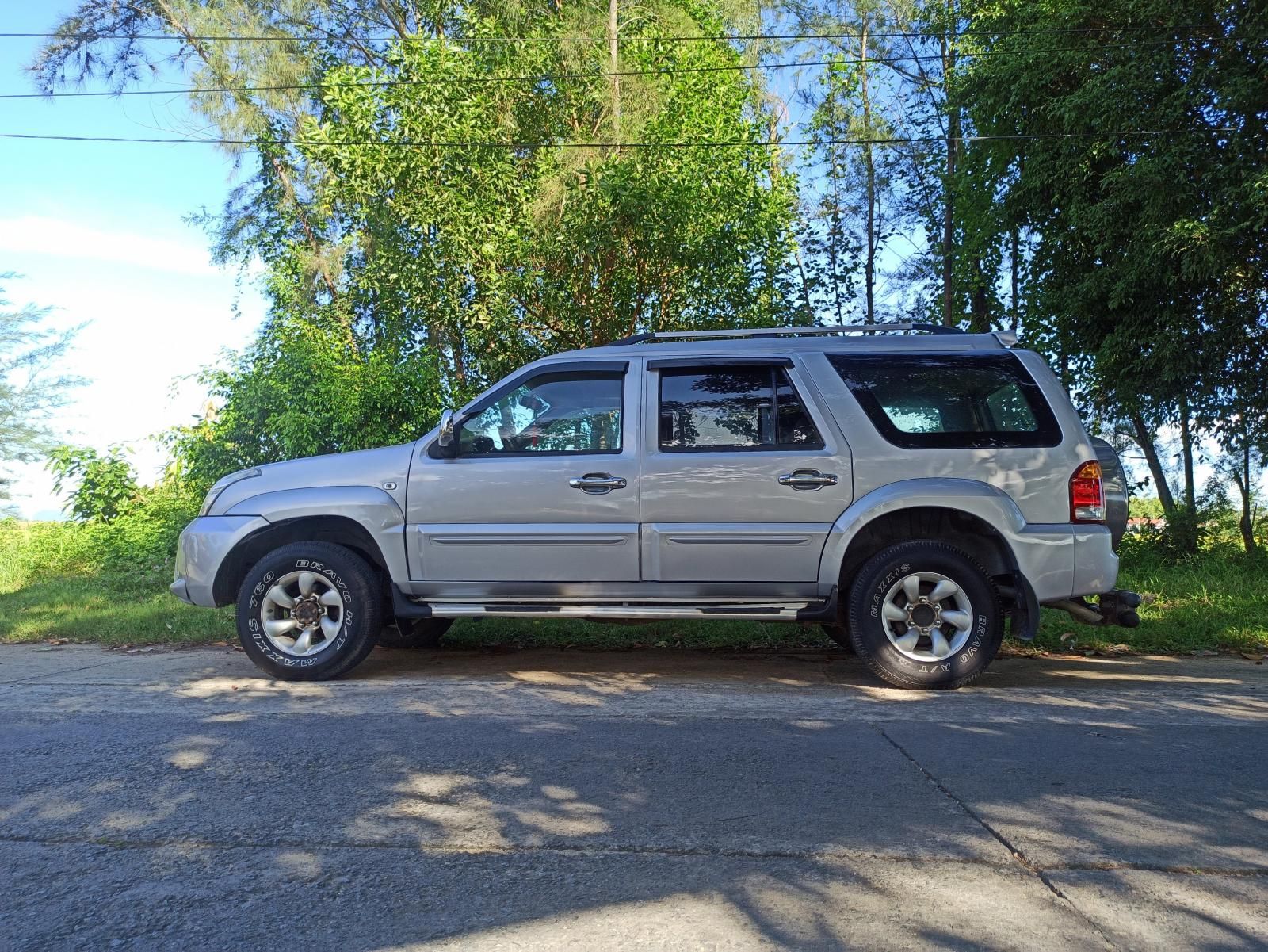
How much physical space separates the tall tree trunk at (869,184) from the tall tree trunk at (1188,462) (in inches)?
323

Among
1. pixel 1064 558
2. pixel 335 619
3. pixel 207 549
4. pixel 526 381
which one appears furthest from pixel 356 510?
pixel 1064 558

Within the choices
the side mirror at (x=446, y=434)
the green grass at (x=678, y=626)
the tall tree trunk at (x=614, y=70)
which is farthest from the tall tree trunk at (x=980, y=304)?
the side mirror at (x=446, y=434)

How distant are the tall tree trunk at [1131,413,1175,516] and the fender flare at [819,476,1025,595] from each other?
1182cm

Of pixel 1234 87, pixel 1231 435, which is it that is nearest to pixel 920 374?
pixel 1234 87

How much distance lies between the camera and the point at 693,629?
28.1 feet

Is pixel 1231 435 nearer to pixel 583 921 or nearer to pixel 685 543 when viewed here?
pixel 685 543

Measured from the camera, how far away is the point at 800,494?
646 centimetres

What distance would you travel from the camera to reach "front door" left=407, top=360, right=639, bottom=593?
6.59 m

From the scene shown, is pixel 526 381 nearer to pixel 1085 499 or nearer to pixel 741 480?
pixel 741 480

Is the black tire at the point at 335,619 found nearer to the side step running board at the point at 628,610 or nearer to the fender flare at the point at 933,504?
the side step running board at the point at 628,610

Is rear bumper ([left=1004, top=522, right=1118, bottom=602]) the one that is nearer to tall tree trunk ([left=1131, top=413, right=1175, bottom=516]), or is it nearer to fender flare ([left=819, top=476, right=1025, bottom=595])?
fender flare ([left=819, top=476, right=1025, bottom=595])

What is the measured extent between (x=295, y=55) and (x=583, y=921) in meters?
24.0

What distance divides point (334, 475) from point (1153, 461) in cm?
1512

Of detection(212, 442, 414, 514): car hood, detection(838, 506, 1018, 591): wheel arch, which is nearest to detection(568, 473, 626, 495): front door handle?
detection(212, 442, 414, 514): car hood
